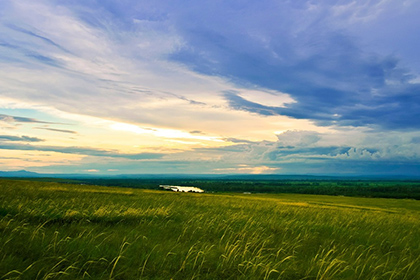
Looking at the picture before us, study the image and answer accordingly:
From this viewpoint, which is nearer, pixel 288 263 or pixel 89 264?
pixel 89 264

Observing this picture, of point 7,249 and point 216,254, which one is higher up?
point 7,249

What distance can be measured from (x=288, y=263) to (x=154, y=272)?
400cm

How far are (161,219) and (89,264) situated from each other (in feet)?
25.7

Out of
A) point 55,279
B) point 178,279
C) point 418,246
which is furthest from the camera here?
point 418,246

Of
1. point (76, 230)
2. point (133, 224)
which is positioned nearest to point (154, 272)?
point (76, 230)

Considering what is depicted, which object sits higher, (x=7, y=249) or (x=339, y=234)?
(x=7, y=249)

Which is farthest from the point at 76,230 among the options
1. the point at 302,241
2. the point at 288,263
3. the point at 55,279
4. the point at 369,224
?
the point at 369,224

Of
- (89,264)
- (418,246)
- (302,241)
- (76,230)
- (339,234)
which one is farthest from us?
(339,234)

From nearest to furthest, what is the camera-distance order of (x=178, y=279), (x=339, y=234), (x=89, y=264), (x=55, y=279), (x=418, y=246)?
(x=55, y=279) < (x=178, y=279) < (x=89, y=264) < (x=418, y=246) < (x=339, y=234)

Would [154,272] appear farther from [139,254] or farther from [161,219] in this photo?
[161,219]

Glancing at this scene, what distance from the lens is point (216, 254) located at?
8789 mm

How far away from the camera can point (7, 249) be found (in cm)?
731

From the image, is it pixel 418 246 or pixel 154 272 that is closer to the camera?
pixel 154 272

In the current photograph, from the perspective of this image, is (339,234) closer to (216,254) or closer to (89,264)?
(216,254)
